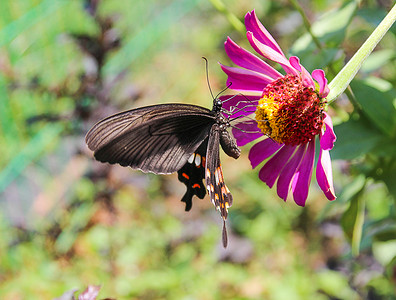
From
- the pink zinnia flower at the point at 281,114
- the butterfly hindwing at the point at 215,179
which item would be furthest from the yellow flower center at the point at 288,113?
the butterfly hindwing at the point at 215,179

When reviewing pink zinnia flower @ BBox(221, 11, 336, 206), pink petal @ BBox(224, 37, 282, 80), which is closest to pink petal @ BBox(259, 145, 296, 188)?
pink zinnia flower @ BBox(221, 11, 336, 206)

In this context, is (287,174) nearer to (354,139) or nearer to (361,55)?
(354,139)

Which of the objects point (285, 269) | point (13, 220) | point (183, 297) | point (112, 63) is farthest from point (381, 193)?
point (112, 63)

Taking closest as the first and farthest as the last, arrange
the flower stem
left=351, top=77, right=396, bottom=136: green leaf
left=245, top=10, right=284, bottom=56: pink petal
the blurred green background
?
the flower stem, left=245, top=10, right=284, bottom=56: pink petal, left=351, top=77, right=396, bottom=136: green leaf, the blurred green background

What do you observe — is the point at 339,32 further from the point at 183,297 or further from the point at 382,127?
the point at 183,297

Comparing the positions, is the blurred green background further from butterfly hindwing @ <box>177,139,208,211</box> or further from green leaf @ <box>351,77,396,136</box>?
butterfly hindwing @ <box>177,139,208,211</box>

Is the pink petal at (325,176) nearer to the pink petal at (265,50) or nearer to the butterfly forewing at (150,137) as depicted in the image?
the pink petal at (265,50)

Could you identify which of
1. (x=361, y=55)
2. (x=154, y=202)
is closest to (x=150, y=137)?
(x=361, y=55)
